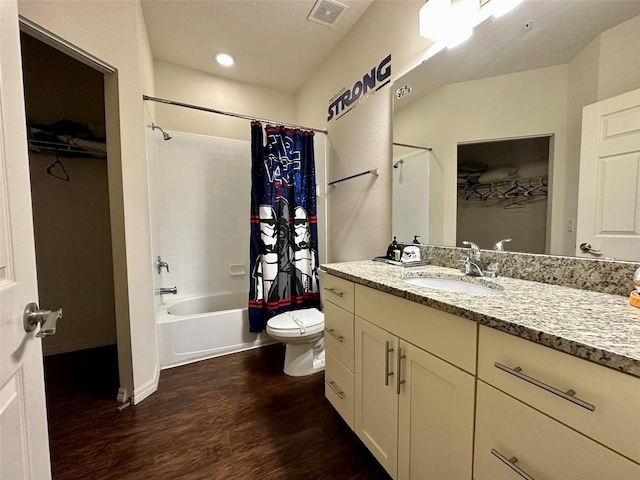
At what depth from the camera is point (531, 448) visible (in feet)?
1.89

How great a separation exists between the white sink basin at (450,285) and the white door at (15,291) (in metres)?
1.21

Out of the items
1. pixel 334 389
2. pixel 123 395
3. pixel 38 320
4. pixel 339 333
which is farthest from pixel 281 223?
pixel 38 320

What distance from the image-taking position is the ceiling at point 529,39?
34.3 inches

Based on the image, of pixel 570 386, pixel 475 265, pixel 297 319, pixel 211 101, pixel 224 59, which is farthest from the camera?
pixel 211 101

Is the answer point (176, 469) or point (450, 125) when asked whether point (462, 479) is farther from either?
point (450, 125)

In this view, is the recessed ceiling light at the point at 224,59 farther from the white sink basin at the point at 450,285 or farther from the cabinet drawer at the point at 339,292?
the white sink basin at the point at 450,285

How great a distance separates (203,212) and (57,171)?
1.14 metres

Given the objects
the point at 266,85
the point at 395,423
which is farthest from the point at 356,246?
the point at 266,85

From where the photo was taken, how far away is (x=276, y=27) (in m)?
1.97

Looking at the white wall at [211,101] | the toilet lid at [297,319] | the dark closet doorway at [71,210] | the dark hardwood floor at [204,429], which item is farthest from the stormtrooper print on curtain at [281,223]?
the dark closet doorway at [71,210]

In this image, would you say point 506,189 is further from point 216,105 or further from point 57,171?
point 57,171

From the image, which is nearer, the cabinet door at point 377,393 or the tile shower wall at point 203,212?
the cabinet door at point 377,393

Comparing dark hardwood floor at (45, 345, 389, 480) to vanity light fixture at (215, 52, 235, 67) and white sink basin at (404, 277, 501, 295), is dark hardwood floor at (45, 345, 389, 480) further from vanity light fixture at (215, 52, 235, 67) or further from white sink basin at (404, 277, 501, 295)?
vanity light fixture at (215, 52, 235, 67)

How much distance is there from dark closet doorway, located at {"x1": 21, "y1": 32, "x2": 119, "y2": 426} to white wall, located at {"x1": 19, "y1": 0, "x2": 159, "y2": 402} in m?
0.52
